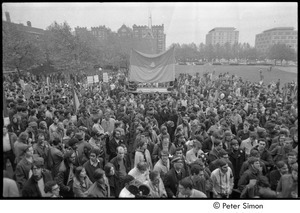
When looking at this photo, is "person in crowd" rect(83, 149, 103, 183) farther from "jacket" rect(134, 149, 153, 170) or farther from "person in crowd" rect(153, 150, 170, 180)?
"person in crowd" rect(153, 150, 170, 180)

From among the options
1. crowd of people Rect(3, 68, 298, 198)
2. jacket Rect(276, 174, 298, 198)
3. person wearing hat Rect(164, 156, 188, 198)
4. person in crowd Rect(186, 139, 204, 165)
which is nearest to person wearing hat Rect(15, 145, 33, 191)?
crowd of people Rect(3, 68, 298, 198)

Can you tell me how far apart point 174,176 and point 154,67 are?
6.35m

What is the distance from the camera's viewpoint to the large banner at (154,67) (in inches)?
380

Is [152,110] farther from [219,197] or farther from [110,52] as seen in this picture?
[110,52]

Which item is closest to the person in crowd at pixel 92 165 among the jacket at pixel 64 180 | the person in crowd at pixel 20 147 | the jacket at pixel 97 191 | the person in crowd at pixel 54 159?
the jacket at pixel 64 180

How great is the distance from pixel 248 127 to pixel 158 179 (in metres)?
2.83

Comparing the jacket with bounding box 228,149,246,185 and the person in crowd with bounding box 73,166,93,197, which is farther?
the jacket with bounding box 228,149,246,185

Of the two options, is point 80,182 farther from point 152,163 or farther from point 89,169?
point 152,163

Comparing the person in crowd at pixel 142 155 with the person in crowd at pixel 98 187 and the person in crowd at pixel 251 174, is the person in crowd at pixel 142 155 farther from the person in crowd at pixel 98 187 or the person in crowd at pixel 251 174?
the person in crowd at pixel 251 174

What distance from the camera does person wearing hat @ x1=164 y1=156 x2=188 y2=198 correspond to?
3816mm

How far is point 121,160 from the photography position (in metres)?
4.32

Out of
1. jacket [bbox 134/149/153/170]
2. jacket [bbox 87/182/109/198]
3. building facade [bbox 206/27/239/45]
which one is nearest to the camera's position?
jacket [bbox 87/182/109/198]

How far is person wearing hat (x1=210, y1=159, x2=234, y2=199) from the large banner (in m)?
6.12
